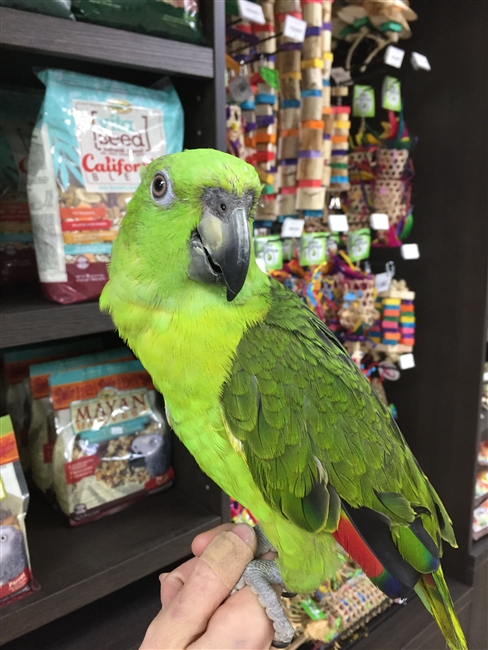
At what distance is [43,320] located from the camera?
0.72 meters

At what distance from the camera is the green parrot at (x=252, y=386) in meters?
0.56

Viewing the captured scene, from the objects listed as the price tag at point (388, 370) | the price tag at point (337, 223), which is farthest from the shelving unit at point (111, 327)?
the price tag at point (337, 223)

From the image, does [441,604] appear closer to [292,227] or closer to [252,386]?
[252,386]

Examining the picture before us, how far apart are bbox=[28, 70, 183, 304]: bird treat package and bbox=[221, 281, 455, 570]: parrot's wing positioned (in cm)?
34

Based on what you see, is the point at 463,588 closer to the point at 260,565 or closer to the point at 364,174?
the point at 260,565

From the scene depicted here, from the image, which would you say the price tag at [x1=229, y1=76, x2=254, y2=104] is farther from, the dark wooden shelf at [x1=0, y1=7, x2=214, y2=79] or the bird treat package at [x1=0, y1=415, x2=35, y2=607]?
the bird treat package at [x1=0, y1=415, x2=35, y2=607]

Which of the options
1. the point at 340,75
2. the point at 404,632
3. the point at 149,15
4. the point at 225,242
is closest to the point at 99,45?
the point at 149,15

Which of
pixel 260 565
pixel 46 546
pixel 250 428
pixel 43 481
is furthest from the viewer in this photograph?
pixel 43 481

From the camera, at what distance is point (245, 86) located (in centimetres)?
106

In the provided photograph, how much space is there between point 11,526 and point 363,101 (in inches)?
55.4

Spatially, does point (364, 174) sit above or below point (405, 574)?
above

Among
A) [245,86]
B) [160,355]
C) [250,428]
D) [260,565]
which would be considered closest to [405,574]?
[260,565]

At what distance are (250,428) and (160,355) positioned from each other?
0.15m

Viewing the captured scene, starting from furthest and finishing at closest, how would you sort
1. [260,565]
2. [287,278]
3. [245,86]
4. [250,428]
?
[287,278], [245,86], [260,565], [250,428]
